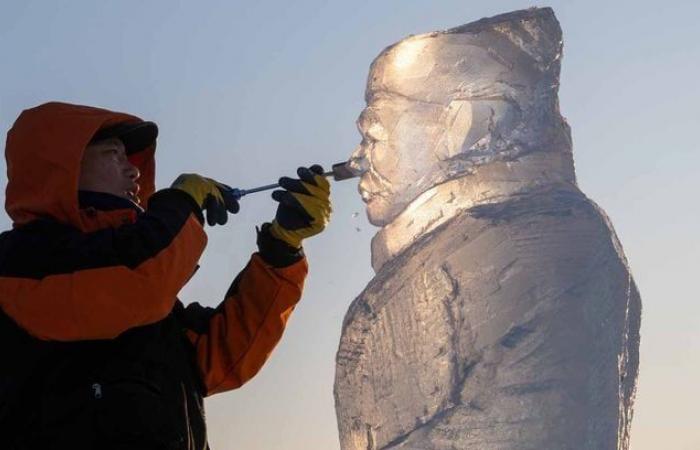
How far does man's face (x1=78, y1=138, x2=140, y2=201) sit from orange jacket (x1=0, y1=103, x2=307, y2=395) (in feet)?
0.20

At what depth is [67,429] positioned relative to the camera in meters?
2.46

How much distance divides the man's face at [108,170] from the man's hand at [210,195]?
0.40 feet

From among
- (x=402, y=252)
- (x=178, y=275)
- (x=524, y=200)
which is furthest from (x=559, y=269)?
(x=178, y=275)

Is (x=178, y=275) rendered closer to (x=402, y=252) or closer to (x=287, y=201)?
(x=287, y=201)

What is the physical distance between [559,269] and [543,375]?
46 cm

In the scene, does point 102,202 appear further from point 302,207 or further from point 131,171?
point 302,207

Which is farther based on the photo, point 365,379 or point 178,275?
point 365,379

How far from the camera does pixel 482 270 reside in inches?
217

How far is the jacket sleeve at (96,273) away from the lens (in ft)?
8.07

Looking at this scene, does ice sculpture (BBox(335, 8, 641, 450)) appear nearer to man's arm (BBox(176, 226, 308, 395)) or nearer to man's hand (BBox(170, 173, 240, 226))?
man's arm (BBox(176, 226, 308, 395))

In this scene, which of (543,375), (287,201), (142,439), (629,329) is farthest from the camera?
(629,329)

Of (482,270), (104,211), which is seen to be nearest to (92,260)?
(104,211)

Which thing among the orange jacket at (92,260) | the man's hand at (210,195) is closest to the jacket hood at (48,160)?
the orange jacket at (92,260)

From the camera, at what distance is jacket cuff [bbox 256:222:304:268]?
9.70 ft
